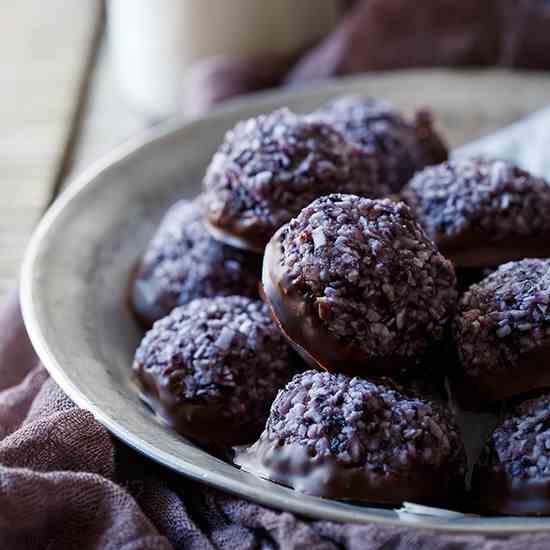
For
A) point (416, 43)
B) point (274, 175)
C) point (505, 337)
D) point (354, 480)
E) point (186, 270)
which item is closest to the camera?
point (354, 480)

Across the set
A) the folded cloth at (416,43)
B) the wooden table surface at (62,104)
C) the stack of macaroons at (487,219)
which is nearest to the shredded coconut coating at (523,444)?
the stack of macaroons at (487,219)

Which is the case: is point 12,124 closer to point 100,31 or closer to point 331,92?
point 100,31

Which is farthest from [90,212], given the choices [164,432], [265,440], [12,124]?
[12,124]

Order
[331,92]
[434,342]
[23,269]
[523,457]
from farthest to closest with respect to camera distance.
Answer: [331,92] → [23,269] → [434,342] → [523,457]

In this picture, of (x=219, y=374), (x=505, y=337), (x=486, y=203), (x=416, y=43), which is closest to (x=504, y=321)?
(x=505, y=337)

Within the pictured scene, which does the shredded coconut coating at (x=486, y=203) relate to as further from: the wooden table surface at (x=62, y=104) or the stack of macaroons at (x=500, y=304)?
the wooden table surface at (x=62, y=104)

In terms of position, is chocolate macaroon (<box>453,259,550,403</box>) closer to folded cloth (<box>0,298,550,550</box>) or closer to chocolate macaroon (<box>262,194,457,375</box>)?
chocolate macaroon (<box>262,194,457,375</box>)

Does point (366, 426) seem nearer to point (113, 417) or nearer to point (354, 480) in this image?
point (354, 480)
